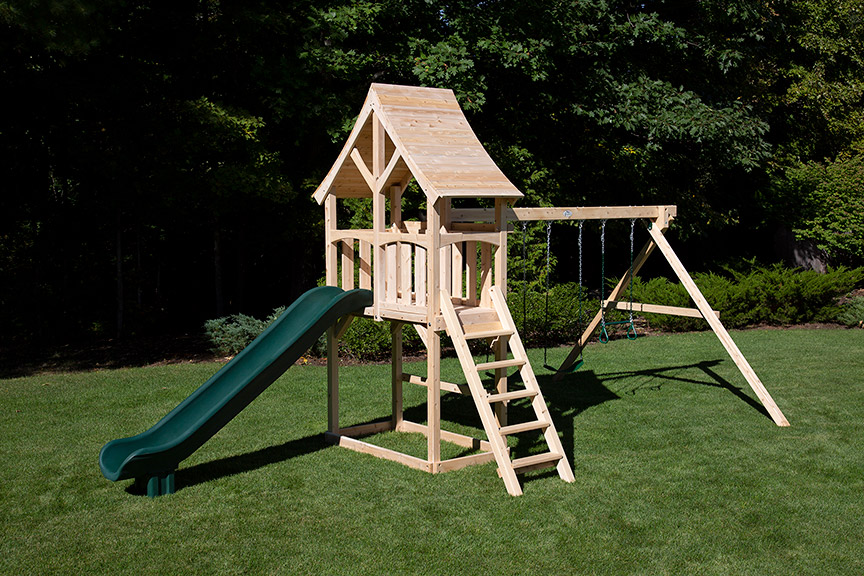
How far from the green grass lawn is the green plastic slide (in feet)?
0.78

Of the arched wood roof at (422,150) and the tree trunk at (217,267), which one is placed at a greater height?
the arched wood roof at (422,150)

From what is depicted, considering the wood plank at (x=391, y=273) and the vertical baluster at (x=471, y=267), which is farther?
the vertical baluster at (x=471, y=267)

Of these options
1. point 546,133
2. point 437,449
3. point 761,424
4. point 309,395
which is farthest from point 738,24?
point 437,449

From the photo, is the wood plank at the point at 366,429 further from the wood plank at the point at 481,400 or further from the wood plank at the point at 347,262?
the wood plank at the point at 481,400

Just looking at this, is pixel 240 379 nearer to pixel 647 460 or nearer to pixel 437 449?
pixel 437 449

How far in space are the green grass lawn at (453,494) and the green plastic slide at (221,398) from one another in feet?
0.78

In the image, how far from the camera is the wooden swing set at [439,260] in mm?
7062

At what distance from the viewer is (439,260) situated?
7438 millimetres

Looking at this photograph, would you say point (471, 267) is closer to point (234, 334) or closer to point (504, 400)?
point (504, 400)

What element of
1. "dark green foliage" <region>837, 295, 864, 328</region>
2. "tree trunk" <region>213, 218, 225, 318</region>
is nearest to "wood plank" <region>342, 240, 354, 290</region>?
"tree trunk" <region>213, 218, 225, 318</region>

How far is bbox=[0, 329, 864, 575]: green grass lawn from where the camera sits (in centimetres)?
543

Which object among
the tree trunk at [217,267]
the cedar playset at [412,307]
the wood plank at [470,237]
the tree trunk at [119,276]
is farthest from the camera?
the tree trunk at [217,267]

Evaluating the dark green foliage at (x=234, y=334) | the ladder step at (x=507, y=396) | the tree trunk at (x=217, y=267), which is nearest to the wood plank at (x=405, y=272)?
the ladder step at (x=507, y=396)

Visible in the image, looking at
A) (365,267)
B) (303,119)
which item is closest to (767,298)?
(303,119)
